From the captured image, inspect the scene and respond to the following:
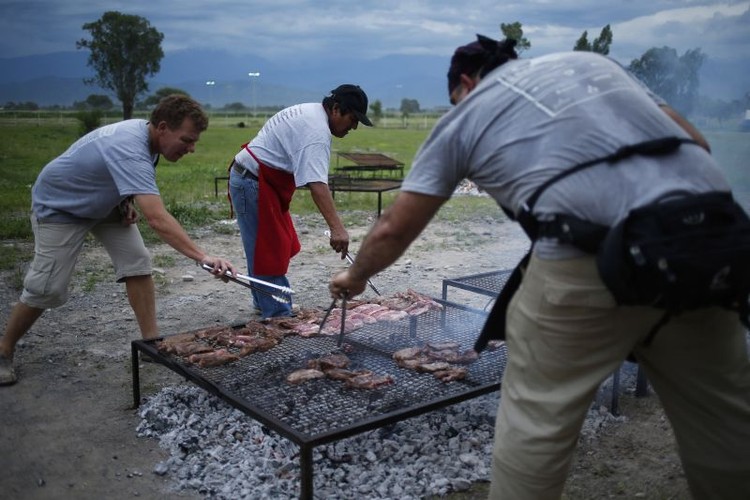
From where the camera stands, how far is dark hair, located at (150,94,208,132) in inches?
168

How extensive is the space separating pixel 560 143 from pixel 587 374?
0.77m

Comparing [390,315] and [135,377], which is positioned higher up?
[390,315]

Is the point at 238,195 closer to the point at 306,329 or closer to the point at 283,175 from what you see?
the point at 283,175

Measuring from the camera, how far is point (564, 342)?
7.09 ft

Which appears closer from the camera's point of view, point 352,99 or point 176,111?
point 176,111

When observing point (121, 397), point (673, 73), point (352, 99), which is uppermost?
point (673, 73)

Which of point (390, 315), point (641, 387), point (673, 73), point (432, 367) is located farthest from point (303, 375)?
point (673, 73)

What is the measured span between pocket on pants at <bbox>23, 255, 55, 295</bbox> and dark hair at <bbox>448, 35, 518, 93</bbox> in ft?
10.9

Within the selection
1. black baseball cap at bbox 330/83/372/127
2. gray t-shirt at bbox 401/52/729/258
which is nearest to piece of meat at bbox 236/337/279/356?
black baseball cap at bbox 330/83/372/127

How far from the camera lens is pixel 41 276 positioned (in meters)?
4.58

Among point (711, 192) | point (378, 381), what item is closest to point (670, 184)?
point (711, 192)

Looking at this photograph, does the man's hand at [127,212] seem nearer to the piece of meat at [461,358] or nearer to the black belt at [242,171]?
the black belt at [242,171]

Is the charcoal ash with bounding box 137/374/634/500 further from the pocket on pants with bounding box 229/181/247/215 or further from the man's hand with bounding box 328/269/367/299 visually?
the pocket on pants with bounding box 229/181/247/215

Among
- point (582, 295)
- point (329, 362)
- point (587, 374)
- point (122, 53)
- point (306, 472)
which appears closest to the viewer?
point (582, 295)
